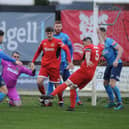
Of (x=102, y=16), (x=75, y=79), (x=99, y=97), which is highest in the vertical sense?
(x=102, y=16)

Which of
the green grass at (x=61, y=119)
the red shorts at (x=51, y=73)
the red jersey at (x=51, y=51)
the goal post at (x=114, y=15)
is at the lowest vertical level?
the green grass at (x=61, y=119)

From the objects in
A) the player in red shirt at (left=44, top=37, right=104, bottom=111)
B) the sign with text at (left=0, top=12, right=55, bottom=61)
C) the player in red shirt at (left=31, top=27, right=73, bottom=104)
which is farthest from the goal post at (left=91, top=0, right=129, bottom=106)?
the player in red shirt at (left=44, top=37, right=104, bottom=111)

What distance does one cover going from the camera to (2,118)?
11.5 metres

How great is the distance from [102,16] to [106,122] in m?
6.87

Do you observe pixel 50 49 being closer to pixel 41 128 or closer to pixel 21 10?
pixel 41 128

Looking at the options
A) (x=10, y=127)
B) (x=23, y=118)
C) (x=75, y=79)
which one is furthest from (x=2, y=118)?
(x=75, y=79)

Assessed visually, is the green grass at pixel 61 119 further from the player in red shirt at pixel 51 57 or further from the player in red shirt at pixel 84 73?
the player in red shirt at pixel 51 57

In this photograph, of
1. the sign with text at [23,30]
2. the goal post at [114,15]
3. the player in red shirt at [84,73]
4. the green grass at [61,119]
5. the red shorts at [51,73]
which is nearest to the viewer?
the green grass at [61,119]

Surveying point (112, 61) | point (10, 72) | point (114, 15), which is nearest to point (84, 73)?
point (112, 61)

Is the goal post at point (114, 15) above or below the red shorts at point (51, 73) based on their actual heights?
above

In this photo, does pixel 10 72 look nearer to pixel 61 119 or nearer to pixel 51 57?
pixel 51 57

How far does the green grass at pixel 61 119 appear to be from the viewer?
406 inches

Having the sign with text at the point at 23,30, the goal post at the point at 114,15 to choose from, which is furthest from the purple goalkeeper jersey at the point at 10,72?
the sign with text at the point at 23,30

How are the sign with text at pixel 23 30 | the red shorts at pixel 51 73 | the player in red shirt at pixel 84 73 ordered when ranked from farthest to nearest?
the sign with text at pixel 23 30 → the red shorts at pixel 51 73 → the player in red shirt at pixel 84 73
